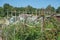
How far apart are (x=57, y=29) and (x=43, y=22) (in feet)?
2.62

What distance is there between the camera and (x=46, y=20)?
697cm

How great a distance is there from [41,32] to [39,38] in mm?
181

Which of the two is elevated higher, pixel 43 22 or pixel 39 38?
pixel 43 22

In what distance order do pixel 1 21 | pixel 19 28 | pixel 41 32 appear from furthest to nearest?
1. pixel 1 21
2. pixel 19 28
3. pixel 41 32

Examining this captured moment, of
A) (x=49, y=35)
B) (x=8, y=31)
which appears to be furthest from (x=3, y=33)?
(x=49, y=35)

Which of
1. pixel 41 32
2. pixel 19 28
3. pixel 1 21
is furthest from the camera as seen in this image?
pixel 1 21

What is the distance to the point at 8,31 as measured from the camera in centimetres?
730

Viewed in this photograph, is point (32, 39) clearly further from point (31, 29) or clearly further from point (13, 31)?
point (13, 31)

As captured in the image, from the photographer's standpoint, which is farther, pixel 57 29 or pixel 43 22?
pixel 57 29

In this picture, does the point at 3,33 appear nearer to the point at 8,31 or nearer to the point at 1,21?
the point at 8,31

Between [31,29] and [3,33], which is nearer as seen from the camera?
[31,29]

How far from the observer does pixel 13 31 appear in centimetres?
729

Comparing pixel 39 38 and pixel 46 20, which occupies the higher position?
pixel 46 20

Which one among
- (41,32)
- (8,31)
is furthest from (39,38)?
(8,31)
